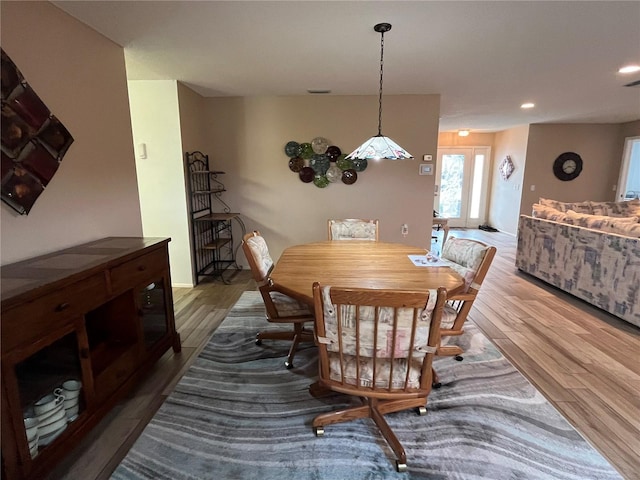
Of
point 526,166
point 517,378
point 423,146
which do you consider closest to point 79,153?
point 517,378

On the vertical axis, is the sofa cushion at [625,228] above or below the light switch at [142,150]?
below

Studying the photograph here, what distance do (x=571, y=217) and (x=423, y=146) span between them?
1886mm

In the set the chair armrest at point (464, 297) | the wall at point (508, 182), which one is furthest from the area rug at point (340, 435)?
the wall at point (508, 182)

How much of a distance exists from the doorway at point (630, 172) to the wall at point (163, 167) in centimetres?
803

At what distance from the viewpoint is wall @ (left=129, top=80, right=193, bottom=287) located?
3572mm

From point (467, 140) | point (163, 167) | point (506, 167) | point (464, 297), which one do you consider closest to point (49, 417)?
point (464, 297)

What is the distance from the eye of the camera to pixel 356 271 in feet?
6.73

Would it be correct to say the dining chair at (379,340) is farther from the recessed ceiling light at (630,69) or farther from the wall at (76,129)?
the recessed ceiling light at (630,69)

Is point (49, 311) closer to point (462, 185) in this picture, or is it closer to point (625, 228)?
point (625, 228)

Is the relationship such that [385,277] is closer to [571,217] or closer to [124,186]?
[124,186]

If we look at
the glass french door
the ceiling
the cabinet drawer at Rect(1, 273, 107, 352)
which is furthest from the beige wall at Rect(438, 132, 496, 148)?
the cabinet drawer at Rect(1, 273, 107, 352)

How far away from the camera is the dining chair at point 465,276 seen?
195 centimetres

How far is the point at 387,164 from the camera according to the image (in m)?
4.31

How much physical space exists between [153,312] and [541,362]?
2818 mm
